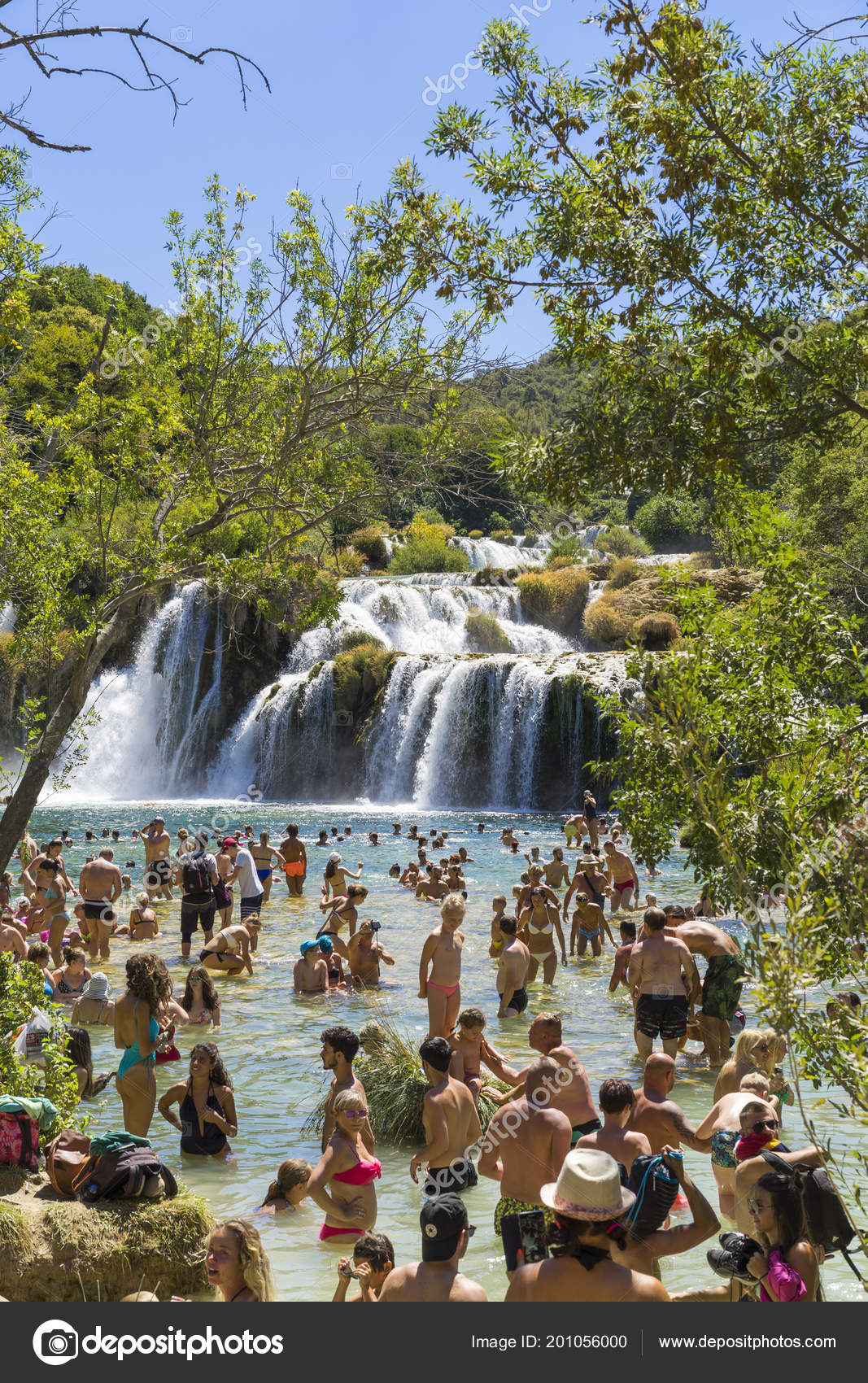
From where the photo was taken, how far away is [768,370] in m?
6.12

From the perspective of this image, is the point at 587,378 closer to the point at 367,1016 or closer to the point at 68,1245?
the point at 68,1245

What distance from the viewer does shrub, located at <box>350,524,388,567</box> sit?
5362 centimetres

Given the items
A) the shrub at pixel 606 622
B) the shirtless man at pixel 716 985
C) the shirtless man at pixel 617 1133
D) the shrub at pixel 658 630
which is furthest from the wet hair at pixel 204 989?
the shrub at pixel 606 622

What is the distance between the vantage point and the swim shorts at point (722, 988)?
920 cm

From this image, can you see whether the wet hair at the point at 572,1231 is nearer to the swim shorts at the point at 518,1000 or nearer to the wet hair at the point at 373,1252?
the wet hair at the point at 373,1252

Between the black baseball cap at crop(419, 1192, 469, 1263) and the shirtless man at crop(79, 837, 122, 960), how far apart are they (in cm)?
1014

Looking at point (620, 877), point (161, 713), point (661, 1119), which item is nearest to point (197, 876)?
point (620, 877)

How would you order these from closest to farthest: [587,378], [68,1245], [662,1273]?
[68,1245], [662,1273], [587,378]

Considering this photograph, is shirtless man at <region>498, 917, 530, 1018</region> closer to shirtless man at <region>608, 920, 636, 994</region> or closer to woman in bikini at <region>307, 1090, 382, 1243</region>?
shirtless man at <region>608, 920, 636, 994</region>

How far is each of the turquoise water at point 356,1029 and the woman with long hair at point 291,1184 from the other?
0.38 feet

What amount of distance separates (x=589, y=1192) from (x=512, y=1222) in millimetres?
1860
